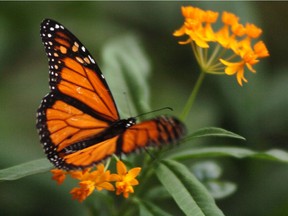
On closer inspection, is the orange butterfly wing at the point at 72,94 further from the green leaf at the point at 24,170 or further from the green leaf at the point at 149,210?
the green leaf at the point at 149,210

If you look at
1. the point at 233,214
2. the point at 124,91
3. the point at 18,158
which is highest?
the point at 124,91

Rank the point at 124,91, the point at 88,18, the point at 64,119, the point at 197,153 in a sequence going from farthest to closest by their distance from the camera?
the point at 88,18 → the point at 124,91 → the point at 197,153 → the point at 64,119

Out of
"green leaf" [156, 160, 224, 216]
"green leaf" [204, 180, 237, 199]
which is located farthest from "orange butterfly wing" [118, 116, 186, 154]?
"green leaf" [204, 180, 237, 199]

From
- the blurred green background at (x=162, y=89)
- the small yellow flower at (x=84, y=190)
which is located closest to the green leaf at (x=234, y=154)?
the small yellow flower at (x=84, y=190)

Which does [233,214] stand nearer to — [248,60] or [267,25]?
[248,60]

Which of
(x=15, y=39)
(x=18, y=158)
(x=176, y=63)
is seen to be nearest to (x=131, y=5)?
(x=176, y=63)

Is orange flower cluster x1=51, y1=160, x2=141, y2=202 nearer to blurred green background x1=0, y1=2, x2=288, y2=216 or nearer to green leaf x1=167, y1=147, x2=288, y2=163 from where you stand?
green leaf x1=167, y1=147, x2=288, y2=163

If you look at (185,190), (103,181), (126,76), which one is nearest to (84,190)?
Result: (103,181)

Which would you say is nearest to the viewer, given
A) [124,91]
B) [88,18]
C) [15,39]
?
[124,91]
